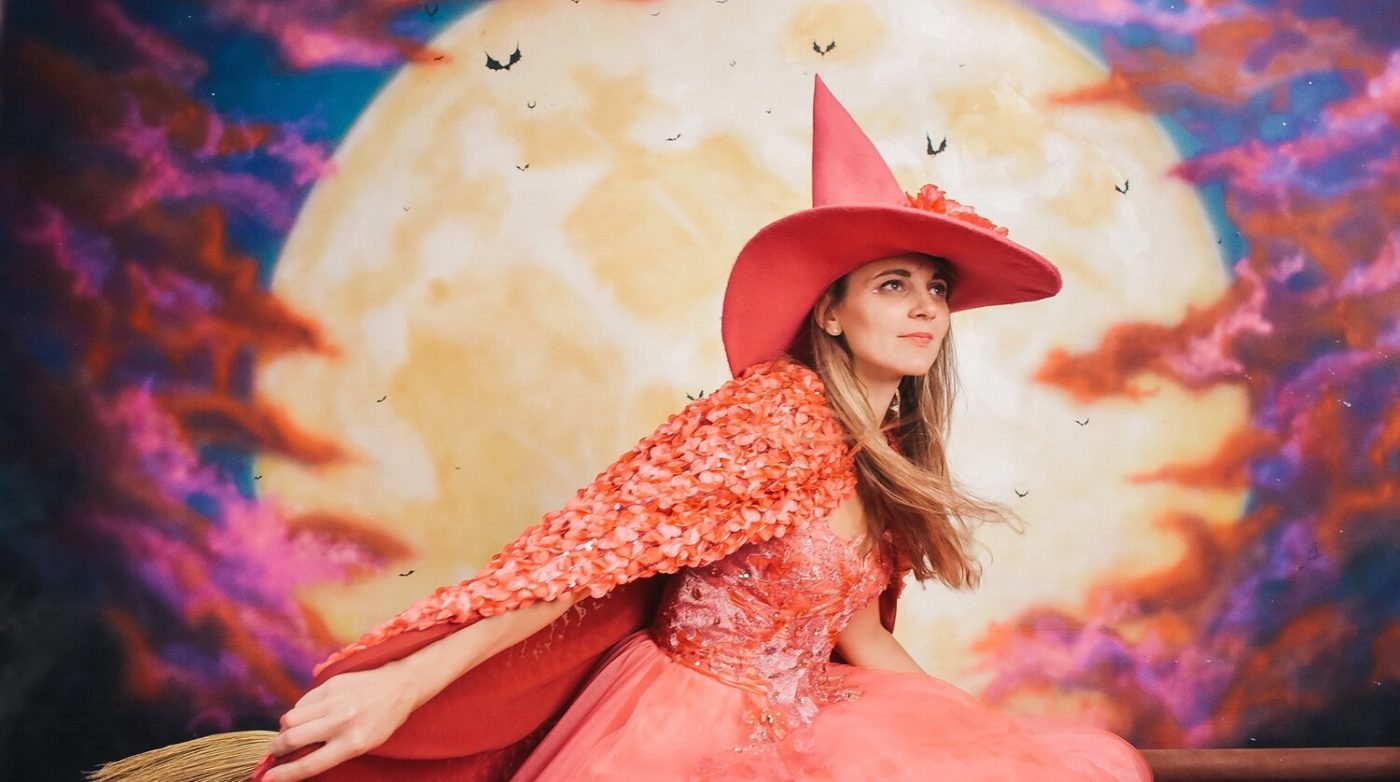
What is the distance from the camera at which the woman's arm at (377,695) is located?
133 centimetres

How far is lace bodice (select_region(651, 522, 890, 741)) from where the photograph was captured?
5.97ft

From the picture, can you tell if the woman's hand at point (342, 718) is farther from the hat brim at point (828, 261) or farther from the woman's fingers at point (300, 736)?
the hat brim at point (828, 261)

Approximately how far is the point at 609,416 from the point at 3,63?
1840 millimetres

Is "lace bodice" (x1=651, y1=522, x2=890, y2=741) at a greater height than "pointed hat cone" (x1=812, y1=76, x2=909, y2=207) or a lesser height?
lesser

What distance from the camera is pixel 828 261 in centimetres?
189

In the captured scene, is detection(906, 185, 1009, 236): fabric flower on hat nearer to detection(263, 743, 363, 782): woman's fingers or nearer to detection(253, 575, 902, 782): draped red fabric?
detection(253, 575, 902, 782): draped red fabric

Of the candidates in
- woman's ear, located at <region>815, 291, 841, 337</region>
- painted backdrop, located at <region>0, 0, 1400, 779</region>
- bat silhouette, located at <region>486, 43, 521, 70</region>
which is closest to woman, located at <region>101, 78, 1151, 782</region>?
woman's ear, located at <region>815, 291, 841, 337</region>

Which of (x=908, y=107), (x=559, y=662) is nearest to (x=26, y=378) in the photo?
(x=559, y=662)

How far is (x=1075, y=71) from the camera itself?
3.20 metres

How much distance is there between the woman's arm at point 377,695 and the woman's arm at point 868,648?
803mm

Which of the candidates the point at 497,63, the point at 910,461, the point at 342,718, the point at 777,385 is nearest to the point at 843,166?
the point at 777,385

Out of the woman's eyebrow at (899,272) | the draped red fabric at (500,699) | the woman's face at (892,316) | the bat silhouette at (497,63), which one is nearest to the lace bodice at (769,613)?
the draped red fabric at (500,699)

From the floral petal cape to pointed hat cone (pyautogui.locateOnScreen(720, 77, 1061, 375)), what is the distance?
0.30 ft

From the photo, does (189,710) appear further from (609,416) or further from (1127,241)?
(1127,241)
